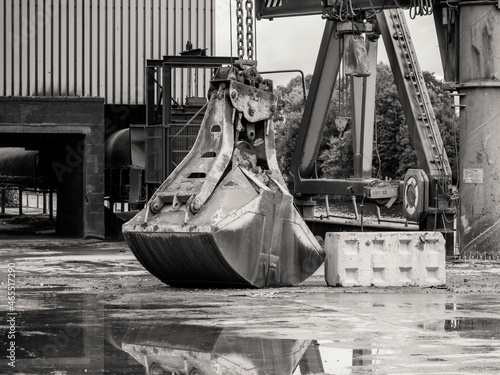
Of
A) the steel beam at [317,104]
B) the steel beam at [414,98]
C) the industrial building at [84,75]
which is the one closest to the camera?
the steel beam at [414,98]

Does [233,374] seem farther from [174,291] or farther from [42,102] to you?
[42,102]

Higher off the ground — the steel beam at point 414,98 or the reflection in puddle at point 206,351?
the steel beam at point 414,98

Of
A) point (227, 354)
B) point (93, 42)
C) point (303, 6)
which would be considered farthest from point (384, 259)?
point (93, 42)

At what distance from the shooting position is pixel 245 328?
432 inches

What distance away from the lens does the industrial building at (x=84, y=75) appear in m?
26.7

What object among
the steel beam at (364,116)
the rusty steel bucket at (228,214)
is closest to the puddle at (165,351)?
the rusty steel bucket at (228,214)

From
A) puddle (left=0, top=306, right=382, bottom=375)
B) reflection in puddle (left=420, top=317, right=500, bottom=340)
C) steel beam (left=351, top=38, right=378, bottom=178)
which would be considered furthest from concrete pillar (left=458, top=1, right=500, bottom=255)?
puddle (left=0, top=306, right=382, bottom=375)

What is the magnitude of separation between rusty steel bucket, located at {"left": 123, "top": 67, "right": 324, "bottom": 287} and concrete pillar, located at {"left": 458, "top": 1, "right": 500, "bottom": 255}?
6321mm

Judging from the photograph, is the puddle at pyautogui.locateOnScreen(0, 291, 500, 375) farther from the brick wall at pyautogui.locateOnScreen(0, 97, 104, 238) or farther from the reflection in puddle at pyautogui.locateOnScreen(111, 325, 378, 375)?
the brick wall at pyautogui.locateOnScreen(0, 97, 104, 238)

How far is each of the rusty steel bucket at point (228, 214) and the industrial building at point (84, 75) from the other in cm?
1158

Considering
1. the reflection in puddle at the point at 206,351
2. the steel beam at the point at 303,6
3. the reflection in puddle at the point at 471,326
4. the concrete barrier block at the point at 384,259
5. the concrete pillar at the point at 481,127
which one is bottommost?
the reflection in puddle at the point at 471,326

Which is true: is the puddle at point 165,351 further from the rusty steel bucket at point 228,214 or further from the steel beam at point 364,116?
the steel beam at point 364,116

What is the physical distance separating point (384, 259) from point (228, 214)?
2.64 m

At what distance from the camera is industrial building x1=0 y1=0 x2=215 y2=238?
1051 inches
